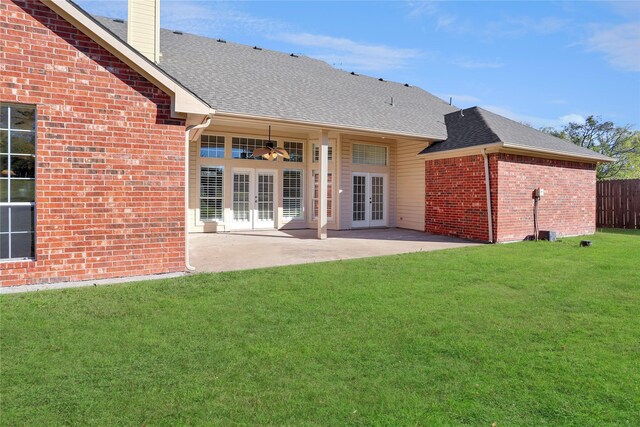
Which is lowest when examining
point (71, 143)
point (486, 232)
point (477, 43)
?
point (486, 232)

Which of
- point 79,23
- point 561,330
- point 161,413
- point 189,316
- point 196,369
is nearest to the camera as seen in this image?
point 161,413

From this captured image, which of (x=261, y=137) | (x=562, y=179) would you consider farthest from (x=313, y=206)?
(x=562, y=179)

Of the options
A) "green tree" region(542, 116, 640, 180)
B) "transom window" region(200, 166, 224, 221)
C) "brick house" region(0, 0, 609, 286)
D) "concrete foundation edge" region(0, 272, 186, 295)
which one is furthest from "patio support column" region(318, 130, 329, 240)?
"green tree" region(542, 116, 640, 180)

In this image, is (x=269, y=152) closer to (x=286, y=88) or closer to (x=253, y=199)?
(x=253, y=199)

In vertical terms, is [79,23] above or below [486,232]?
above

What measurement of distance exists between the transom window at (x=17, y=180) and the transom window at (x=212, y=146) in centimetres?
736

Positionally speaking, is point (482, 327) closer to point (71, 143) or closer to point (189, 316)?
point (189, 316)

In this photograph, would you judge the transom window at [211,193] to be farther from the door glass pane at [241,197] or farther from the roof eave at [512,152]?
the roof eave at [512,152]

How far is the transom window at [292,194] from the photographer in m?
14.8

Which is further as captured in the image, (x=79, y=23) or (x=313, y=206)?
(x=313, y=206)

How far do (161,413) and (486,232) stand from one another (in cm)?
1084

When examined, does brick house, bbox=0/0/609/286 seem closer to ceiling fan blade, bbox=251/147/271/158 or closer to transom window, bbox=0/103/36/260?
transom window, bbox=0/103/36/260

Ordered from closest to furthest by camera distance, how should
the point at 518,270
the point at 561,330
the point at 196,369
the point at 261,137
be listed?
the point at 196,369 < the point at 561,330 < the point at 518,270 < the point at 261,137

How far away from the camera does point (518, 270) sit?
7516mm
